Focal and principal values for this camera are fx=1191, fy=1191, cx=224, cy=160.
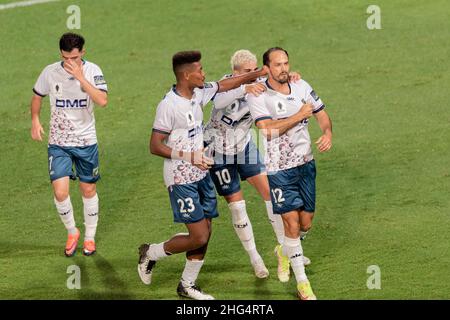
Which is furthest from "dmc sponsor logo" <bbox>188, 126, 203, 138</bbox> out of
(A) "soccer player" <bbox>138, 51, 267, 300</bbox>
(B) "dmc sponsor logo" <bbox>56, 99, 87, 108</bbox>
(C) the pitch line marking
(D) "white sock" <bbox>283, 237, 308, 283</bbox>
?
(C) the pitch line marking

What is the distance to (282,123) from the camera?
12.8 meters

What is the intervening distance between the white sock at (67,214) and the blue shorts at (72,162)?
32cm

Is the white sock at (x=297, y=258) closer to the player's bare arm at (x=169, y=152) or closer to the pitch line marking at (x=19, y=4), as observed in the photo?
the player's bare arm at (x=169, y=152)

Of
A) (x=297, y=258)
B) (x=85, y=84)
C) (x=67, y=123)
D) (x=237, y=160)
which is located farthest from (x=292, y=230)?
(x=67, y=123)

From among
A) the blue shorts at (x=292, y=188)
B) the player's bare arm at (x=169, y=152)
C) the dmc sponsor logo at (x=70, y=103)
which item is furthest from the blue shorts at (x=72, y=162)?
the blue shorts at (x=292, y=188)

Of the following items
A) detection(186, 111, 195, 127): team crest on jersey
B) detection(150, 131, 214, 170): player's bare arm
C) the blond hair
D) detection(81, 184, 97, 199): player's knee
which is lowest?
detection(81, 184, 97, 199): player's knee

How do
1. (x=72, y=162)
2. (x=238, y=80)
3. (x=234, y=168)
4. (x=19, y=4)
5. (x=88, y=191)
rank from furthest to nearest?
(x=19, y=4) < (x=88, y=191) < (x=72, y=162) < (x=234, y=168) < (x=238, y=80)

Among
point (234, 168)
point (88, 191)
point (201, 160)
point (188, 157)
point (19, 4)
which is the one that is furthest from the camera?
point (19, 4)

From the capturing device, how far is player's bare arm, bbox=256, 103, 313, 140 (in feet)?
41.8

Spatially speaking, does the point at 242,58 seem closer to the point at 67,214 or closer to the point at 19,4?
the point at 67,214

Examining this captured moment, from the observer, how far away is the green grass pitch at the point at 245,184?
1392 cm

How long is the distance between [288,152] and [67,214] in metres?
3.24

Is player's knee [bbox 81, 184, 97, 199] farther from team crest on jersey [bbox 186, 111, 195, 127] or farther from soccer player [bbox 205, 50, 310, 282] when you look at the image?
team crest on jersey [bbox 186, 111, 195, 127]

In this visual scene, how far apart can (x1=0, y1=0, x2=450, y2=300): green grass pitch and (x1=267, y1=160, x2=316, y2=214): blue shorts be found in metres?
1.05
